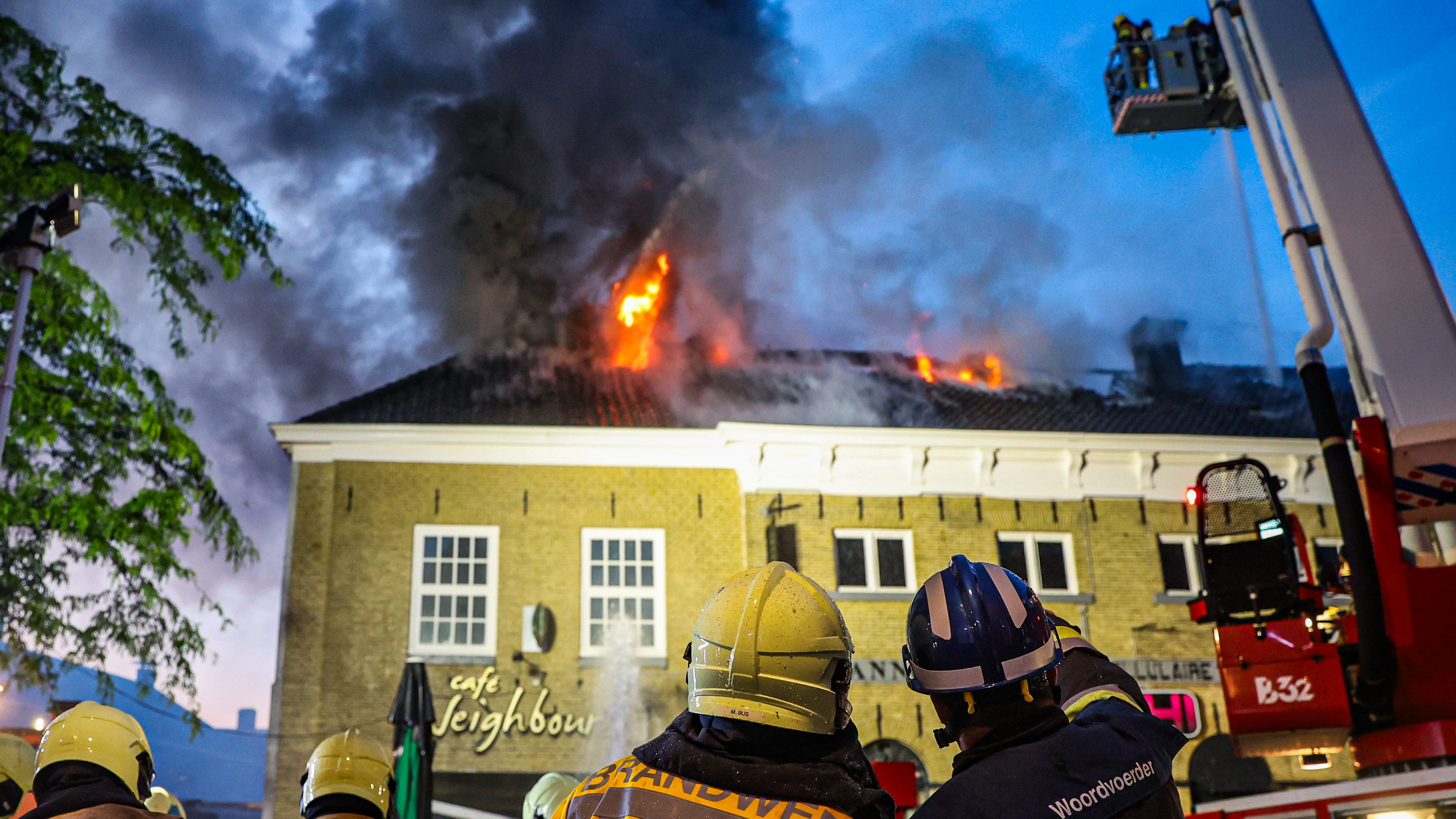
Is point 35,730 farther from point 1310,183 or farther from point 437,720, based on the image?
point 1310,183

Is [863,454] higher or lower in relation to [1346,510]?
higher

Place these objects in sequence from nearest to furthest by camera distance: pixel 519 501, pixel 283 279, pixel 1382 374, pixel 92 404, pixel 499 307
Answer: pixel 1382 374
pixel 92 404
pixel 283 279
pixel 519 501
pixel 499 307

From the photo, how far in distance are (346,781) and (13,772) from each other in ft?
5.80

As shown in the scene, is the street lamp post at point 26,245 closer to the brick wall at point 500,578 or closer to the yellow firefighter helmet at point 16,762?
the yellow firefighter helmet at point 16,762

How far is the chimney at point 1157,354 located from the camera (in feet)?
62.3

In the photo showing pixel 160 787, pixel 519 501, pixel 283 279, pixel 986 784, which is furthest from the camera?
pixel 519 501

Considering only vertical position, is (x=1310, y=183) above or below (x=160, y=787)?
above

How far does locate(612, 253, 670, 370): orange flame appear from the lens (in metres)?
18.4

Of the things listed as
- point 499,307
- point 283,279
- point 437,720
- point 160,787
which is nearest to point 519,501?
point 437,720

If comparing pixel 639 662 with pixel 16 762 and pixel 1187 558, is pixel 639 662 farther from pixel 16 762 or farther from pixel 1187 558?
pixel 16 762

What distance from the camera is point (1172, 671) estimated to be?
1530 cm

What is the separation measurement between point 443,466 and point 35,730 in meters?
6.52

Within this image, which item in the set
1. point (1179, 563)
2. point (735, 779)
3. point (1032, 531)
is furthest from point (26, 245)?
point (1179, 563)

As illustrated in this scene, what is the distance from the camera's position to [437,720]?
1398 cm
